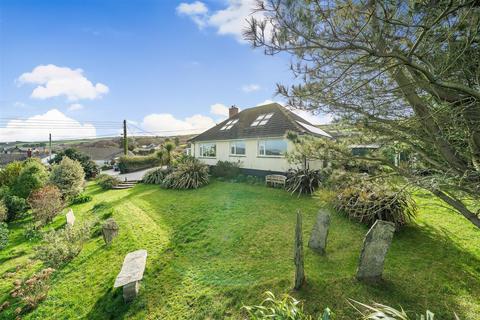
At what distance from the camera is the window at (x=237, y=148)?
1651 cm

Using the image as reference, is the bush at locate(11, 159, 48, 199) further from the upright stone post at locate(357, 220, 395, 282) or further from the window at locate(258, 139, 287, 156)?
the upright stone post at locate(357, 220, 395, 282)

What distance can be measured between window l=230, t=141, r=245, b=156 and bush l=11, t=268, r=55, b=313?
12.6 m

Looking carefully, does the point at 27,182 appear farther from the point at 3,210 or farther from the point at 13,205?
the point at 3,210

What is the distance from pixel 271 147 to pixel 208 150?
7.66m

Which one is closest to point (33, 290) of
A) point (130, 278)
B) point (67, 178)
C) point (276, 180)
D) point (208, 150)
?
point (130, 278)

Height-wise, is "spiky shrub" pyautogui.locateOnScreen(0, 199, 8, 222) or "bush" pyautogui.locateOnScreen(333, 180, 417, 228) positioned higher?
"bush" pyautogui.locateOnScreen(333, 180, 417, 228)

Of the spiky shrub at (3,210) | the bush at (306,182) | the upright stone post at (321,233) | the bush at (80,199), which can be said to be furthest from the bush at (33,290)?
the bush at (306,182)

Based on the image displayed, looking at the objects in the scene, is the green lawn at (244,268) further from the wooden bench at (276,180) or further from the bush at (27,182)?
the bush at (27,182)

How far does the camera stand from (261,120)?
16500mm

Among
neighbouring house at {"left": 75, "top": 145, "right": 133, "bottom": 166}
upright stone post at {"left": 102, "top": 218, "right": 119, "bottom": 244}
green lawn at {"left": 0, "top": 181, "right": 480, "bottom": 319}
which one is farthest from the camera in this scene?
neighbouring house at {"left": 75, "top": 145, "right": 133, "bottom": 166}

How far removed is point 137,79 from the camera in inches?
543

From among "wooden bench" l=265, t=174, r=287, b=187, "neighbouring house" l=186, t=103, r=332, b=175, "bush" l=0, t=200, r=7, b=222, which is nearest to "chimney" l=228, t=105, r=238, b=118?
"neighbouring house" l=186, t=103, r=332, b=175

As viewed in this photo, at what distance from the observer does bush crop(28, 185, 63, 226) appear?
10.1 meters

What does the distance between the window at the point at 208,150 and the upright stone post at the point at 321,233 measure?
14.6 metres
